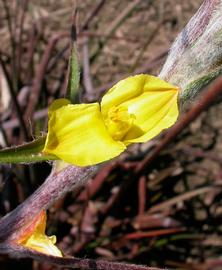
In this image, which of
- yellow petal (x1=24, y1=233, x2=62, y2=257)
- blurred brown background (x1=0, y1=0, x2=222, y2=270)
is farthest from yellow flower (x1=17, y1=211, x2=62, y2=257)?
blurred brown background (x1=0, y1=0, x2=222, y2=270)

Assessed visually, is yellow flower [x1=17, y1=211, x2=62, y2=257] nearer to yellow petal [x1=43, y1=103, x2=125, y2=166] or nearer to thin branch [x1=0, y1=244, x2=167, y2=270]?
thin branch [x1=0, y1=244, x2=167, y2=270]

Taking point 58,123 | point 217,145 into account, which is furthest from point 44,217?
point 217,145

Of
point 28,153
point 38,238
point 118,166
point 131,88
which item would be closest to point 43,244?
point 38,238

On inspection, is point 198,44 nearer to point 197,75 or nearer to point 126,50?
point 197,75

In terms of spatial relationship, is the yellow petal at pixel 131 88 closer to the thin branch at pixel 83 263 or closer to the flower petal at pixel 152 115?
the flower petal at pixel 152 115

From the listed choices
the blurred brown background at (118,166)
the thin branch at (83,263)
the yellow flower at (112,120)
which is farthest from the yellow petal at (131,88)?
the blurred brown background at (118,166)

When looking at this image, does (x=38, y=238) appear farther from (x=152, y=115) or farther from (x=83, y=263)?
(x=152, y=115)
